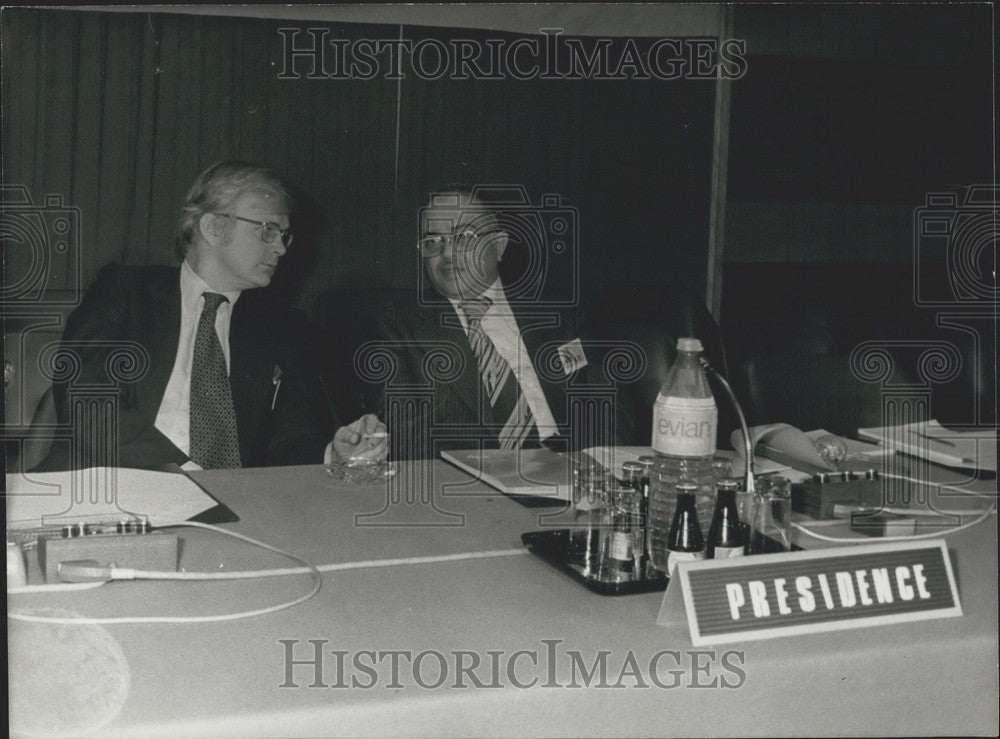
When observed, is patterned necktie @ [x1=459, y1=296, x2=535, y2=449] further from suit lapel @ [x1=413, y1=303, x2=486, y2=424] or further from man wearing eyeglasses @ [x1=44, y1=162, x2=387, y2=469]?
man wearing eyeglasses @ [x1=44, y1=162, x2=387, y2=469]

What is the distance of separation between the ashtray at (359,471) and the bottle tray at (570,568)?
1.29 ft

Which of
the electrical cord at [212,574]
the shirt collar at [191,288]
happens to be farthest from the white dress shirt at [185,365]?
the electrical cord at [212,574]

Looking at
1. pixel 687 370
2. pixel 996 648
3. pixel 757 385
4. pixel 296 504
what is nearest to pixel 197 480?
pixel 296 504

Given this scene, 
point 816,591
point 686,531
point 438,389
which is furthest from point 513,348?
point 816,591

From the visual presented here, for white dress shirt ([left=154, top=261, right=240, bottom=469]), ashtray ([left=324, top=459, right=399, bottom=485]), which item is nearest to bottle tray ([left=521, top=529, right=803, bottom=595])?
ashtray ([left=324, top=459, right=399, bottom=485])

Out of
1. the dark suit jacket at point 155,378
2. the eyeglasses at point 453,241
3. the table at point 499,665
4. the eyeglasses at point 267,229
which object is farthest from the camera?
the eyeglasses at point 267,229

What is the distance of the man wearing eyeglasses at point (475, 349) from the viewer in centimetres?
223

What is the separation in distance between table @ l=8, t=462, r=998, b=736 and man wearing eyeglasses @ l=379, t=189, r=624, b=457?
3.62 ft

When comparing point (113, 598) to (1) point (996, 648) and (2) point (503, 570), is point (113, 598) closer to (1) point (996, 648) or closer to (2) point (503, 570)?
(2) point (503, 570)

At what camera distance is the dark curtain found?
2713 millimetres

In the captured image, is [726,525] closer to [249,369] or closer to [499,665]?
[499,665]

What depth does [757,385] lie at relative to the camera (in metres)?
2.25

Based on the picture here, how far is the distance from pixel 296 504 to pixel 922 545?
0.83 m

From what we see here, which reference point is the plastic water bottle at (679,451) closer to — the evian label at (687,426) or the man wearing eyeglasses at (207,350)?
the evian label at (687,426)
